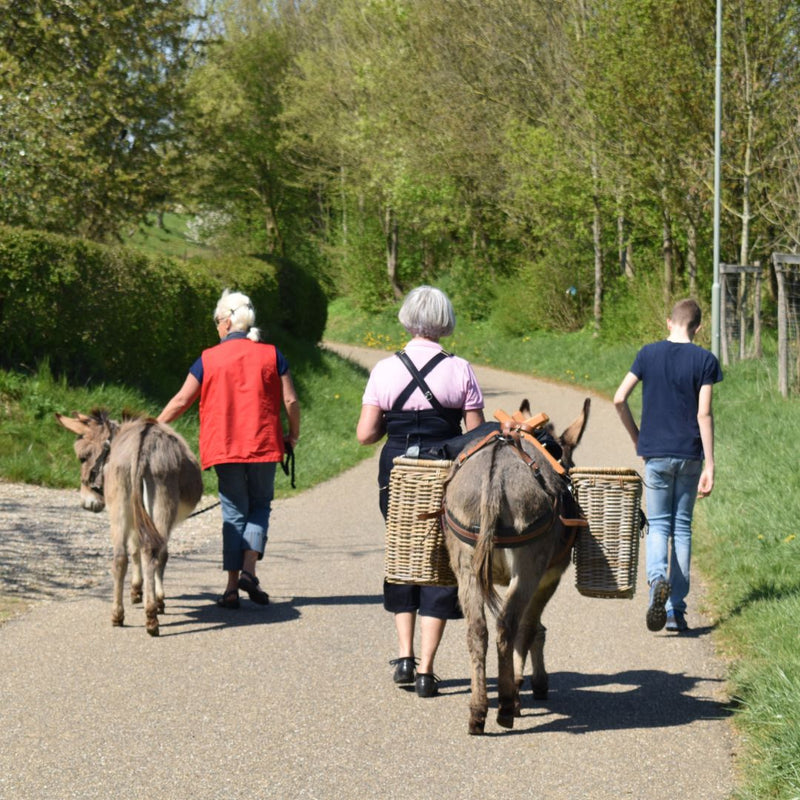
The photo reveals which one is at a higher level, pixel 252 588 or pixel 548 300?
pixel 548 300

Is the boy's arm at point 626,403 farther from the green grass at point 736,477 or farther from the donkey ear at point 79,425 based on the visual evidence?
the donkey ear at point 79,425

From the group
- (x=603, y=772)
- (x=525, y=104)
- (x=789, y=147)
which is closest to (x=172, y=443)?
(x=603, y=772)

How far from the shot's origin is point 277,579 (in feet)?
29.0

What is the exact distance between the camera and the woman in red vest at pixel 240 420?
7.55m

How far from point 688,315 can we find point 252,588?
10.9 feet

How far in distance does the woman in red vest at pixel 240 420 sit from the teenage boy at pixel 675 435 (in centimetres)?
221

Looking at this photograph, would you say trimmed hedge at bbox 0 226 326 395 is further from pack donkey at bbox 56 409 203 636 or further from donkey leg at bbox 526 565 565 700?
donkey leg at bbox 526 565 565 700

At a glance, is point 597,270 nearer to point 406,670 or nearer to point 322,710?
point 406,670

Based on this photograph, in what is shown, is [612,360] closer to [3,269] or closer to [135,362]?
[135,362]

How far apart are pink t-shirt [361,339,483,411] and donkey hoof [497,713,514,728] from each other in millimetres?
1505

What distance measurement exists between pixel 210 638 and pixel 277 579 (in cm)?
186

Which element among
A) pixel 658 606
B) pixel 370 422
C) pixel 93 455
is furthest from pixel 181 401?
pixel 658 606

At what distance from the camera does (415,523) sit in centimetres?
541

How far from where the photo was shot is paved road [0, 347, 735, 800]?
181 inches
